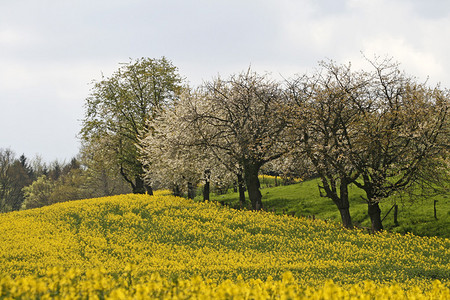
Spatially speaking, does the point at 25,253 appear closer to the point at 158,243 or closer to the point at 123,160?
the point at 158,243

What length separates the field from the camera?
15.5 meters

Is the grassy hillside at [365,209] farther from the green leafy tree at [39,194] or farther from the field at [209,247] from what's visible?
the green leafy tree at [39,194]

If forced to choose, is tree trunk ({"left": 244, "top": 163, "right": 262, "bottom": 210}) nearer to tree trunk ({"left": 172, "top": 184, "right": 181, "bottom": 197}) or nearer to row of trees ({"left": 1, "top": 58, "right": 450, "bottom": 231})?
row of trees ({"left": 1, "top": 58, "right": 450, "bottom": 231})

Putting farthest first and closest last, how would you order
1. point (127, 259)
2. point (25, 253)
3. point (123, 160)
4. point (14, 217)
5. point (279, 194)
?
point (123, 160) < point (279, 194) < point (14, 217) < point (25, 253) < point (127, 259)

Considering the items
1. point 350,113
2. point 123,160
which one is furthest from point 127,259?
point 123,160

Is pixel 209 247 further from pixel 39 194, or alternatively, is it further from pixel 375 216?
pixel 39 194

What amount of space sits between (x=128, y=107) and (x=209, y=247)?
3321 cm

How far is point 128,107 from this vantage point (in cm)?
5297

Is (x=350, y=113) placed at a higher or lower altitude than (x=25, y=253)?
higher

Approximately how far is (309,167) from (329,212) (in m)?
7.73

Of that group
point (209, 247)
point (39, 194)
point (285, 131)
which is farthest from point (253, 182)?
point (39, 194)

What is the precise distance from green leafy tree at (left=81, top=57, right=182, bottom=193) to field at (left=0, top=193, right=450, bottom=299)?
17.9 meters

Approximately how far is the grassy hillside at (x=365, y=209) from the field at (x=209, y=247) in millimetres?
3422

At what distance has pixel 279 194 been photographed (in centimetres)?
4822
